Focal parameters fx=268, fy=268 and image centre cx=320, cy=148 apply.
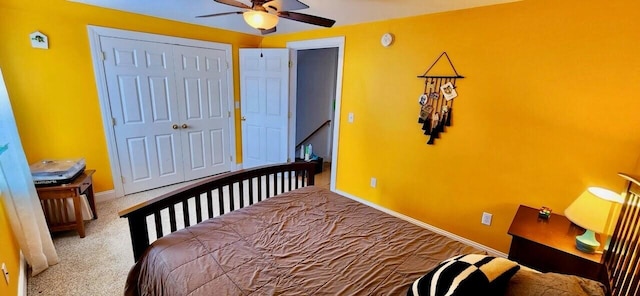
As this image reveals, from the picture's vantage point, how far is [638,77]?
1.66m

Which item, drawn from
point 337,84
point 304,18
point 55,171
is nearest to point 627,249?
point 304,18

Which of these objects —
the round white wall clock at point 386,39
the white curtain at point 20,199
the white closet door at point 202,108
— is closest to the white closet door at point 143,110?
the white closet door at point 202,108

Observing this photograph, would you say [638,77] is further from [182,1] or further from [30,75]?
[30,75]

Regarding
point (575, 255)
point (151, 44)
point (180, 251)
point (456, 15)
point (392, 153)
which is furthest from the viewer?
point (151, 44)

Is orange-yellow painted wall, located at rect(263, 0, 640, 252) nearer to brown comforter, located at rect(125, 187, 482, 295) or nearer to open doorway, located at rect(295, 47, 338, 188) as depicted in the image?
brown comforter, located at rect(125, 187, 482, 295)

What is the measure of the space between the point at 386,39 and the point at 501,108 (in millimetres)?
1256

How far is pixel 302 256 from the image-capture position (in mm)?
1410

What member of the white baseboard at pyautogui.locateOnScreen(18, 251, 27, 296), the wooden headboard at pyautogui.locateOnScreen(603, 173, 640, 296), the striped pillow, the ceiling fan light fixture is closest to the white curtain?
the white baseboard at pyautogui.locateOnScreen(18, 251, 27, 296)

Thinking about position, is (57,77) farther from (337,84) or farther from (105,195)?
(337,84)

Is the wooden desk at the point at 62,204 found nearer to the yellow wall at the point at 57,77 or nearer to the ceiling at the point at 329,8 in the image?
the yellow wall at the point at 57,77

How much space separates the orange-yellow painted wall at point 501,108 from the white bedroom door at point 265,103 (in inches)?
38.2

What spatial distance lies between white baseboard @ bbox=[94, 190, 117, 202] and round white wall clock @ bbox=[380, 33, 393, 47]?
358cm

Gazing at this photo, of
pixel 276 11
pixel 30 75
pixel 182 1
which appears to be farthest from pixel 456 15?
pixel 30 75

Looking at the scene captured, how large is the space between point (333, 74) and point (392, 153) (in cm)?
247
